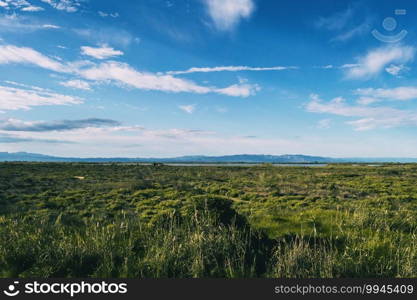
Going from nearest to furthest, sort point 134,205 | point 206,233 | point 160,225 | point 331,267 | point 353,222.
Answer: point 331,267 < point 206,233 < point 160,225 < point 353,222 < point 134,205

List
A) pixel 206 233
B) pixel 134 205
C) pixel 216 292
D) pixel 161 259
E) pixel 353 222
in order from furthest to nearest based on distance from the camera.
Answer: pixel 134 205 < pixel 353 222 < pixel 206 233 < pixel 161 259 < pixel 216 292

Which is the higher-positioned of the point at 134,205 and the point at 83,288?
the point at 83,288

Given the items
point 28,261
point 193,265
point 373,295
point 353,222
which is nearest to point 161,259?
point 193,265

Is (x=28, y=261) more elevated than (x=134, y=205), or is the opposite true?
(x=28, y=261)

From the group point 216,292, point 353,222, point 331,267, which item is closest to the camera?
point 216,292

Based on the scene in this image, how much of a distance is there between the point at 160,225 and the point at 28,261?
354cm

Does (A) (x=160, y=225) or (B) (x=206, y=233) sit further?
(A) (x=160, y=225)

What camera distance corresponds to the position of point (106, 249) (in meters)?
7.23

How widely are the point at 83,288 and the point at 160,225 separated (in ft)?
13.5

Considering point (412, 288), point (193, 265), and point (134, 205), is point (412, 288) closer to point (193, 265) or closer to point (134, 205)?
point (193, 265)

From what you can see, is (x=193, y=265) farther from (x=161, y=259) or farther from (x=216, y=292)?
(x=216, y=292)

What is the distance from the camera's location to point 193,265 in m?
6.35

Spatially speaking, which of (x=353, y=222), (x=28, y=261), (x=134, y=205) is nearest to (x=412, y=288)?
(x=353, y=222)

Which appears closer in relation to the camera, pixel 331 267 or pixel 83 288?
pixel 83 288
